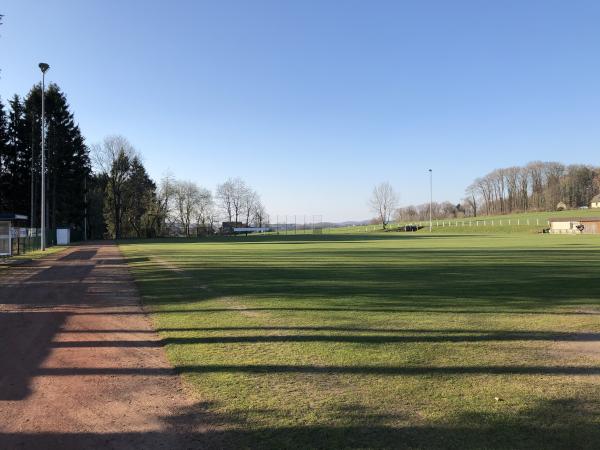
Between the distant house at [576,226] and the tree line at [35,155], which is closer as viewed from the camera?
the tree line at [35,155]

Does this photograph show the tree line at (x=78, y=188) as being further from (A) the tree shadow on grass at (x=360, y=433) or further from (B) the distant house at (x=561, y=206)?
(B) the distant house at (x=561, y=206)

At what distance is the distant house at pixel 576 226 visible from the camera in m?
72.4

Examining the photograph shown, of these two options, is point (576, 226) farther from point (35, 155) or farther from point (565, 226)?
point (35, 155)

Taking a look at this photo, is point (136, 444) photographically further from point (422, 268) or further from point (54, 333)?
point (422, 268)

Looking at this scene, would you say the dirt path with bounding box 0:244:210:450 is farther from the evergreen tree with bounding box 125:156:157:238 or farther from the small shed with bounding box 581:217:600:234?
the small shed with bounding box 581:217:600:234

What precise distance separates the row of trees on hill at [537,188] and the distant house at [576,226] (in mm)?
55867

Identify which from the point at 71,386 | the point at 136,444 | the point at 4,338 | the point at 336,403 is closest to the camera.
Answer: the point at 136,444

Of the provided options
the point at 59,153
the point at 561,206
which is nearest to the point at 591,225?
the point at 561,206

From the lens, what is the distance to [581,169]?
5167 inches

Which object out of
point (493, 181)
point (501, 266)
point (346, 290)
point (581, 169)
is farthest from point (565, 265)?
point (493, 181)

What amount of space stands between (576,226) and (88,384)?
275ft

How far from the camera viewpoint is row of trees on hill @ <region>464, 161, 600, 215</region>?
128625mm

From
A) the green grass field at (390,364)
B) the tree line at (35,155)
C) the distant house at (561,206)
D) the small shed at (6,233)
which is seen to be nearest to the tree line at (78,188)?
the tree line at (35,155)

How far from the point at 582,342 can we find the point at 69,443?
713 centimetres
